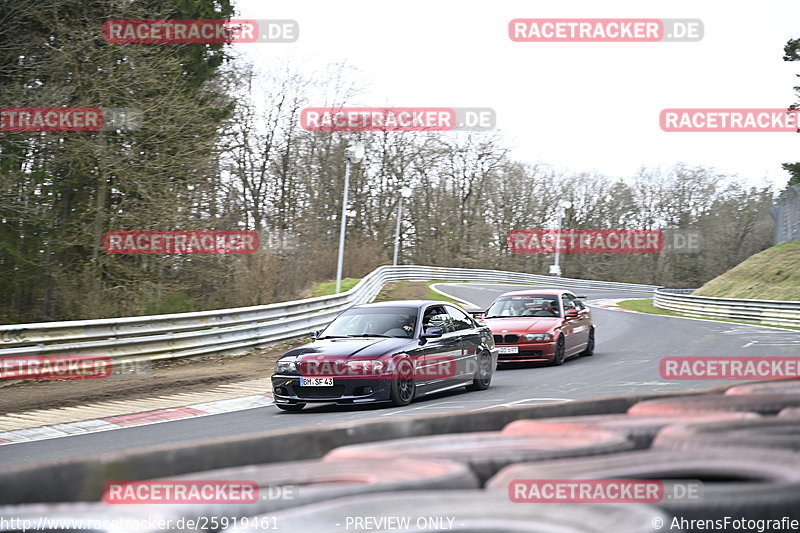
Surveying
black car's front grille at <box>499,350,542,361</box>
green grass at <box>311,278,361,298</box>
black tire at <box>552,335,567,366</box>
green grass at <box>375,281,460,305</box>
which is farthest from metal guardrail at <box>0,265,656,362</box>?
green grass at <box>375,281,460,305</box>

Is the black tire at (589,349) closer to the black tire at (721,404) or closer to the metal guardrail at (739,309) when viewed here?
the metal guardrail at (739,309)

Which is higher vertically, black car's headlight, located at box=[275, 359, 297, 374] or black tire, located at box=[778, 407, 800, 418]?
black tire, located at box=[778, 407, 800, 418]

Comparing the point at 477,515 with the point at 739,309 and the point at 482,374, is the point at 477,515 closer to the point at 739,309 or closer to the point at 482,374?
the point at 482,374

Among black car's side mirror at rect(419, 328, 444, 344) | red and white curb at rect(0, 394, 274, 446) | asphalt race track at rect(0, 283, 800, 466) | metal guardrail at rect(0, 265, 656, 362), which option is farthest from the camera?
metal guardrail at rect(0, 265, 656, 362)

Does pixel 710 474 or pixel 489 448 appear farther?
pixel 489 448

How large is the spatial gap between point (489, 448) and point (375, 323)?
34.7 ft

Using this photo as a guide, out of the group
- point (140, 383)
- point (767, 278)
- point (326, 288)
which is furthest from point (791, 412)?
point (767, 278)

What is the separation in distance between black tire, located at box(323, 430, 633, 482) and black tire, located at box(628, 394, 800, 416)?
549 mm

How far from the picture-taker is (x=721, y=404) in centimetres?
298

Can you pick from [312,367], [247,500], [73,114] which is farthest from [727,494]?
[73,114]

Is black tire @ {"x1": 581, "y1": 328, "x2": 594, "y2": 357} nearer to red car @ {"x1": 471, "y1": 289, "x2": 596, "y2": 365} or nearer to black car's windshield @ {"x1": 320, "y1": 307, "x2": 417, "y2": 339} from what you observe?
red car @ {"x1": 471, "y1": 289, "x2": 596, "y2": 365}

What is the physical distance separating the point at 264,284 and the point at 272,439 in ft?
73.3

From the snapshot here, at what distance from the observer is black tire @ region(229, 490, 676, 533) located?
1.60m

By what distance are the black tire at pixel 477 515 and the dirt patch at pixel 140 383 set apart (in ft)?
37.6
